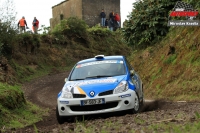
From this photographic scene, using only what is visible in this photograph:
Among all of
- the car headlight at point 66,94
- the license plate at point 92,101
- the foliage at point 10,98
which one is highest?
the car headlight at point 66,94

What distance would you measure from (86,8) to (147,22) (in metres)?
20.9

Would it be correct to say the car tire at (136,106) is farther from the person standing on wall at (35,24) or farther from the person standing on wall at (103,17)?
the person standing on wall at (103,17)

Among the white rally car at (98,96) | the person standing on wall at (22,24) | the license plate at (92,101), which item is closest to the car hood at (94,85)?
the white rally car at (98,96)

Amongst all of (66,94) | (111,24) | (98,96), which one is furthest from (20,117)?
(111,24)

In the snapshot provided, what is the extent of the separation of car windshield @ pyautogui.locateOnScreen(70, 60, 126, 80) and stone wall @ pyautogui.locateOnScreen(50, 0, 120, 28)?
27.8 metres

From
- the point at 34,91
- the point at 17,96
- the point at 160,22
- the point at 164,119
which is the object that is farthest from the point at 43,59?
the point at 164,119

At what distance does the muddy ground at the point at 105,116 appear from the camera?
21.0 feet

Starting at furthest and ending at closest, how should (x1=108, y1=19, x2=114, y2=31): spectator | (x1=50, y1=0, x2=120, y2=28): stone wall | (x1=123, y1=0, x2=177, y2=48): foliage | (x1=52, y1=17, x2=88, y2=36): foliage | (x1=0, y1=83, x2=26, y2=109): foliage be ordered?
(x1=50, y1=0, x2=120, y2=28): stone wall, (x1=108, y1=19, x2=114, y2=31): spectator, (x1=52, y1=17, x2=88, y2=36): foliage, (x1=123, y1=0, x2=177, y2=48): foliage, (x1=0, y1=83, x2=26, y2=109): foliage

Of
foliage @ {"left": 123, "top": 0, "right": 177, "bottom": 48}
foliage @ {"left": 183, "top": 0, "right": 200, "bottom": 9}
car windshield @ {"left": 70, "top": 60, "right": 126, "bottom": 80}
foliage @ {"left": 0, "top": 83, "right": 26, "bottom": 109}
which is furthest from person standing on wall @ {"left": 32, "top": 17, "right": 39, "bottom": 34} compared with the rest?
car windshield @ {"left": 70, "top": 60, "right": 126, "bottom": 80}

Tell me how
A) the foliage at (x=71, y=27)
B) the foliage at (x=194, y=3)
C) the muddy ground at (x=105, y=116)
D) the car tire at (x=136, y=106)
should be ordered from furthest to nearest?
1. the foliage at (x=71, y=27)
2. the foliage at (x=194, y=3)
3. the car tire at (x=136, y=106)
4. the muddy ground at (x=105, y=116)

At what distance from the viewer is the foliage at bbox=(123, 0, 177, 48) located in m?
17.9

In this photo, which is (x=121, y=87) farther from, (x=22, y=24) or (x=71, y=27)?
(x=71, y=27)

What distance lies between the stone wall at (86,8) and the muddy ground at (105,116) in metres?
12.9

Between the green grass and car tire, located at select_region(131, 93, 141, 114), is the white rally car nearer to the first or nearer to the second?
car tire, located at select_region(131, 93, 141, 114)
